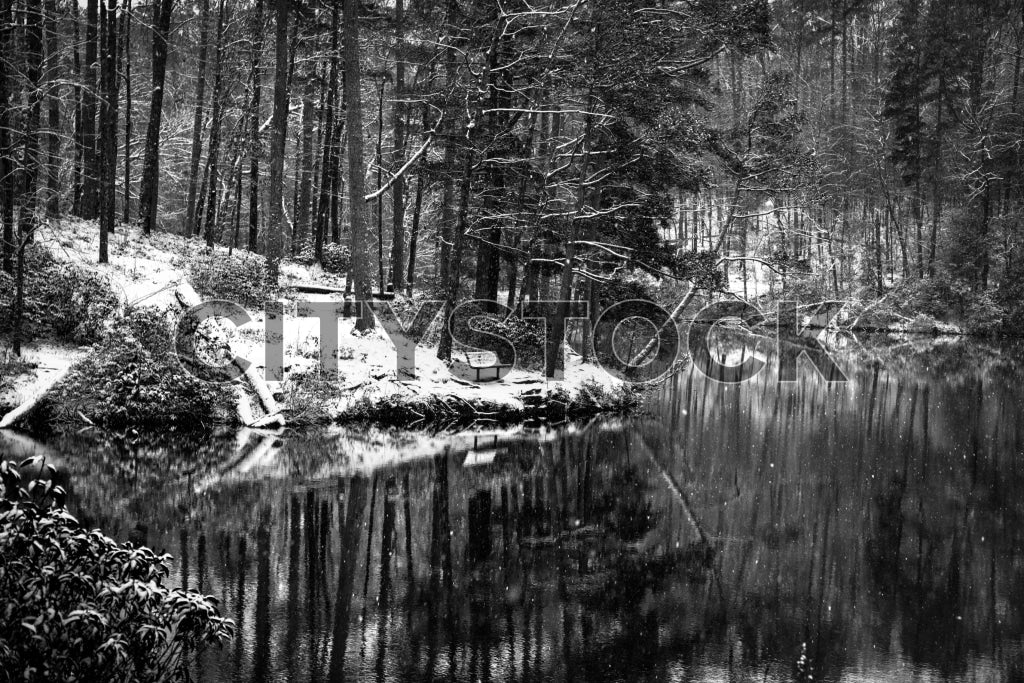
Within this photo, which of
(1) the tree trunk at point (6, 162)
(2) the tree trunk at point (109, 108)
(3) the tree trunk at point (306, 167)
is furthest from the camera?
(3) the tree trunk at point (306, 167)

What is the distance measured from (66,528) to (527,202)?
18.4 metres

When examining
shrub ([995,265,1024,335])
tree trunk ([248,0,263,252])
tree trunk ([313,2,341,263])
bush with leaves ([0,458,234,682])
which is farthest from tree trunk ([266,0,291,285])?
shrub ([995,265,1024,335])

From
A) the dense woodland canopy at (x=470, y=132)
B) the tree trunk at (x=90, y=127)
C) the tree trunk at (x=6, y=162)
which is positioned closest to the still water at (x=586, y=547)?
the tree trunk at (x=6, y=162)

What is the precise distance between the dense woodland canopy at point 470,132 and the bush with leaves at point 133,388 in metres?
2.77

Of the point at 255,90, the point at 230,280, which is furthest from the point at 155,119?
the point at 230,280

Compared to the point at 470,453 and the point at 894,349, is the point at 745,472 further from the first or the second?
the point at 894,349

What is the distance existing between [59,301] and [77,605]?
51.1 feet

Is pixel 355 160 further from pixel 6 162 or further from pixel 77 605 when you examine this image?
pixel 77 605

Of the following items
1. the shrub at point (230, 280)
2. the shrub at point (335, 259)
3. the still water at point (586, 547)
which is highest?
the shrub at point (335, 259)

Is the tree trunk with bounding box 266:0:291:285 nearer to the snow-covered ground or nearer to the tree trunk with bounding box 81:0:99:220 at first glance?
the snow-covered ground

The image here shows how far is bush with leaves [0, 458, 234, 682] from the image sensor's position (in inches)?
211

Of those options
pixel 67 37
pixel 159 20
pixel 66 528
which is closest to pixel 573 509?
pixel 66 528

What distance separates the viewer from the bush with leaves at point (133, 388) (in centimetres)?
1670

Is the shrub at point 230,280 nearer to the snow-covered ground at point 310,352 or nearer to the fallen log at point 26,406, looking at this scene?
the snow-covered ground at point 310,352
